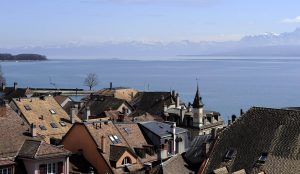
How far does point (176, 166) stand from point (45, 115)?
22265mm

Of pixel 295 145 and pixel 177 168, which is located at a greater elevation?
pixel 295 145

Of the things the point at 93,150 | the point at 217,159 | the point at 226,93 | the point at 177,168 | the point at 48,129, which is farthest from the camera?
the point at 226,93

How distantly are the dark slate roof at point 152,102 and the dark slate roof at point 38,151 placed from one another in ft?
166

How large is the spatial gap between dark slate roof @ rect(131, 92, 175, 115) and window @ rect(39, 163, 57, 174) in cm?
5044

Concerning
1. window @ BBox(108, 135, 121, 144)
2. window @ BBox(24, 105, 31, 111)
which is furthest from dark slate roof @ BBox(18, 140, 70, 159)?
window @ BBox(24, 105, 31, 111)

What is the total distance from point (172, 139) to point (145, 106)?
4121 cm

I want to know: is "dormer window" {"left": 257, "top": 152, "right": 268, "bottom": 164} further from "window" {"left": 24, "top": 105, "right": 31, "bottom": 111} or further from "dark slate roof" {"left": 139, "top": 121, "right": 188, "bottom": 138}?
"window" {"left": 24, "top": 105, "right": 31, "bottom": 111}

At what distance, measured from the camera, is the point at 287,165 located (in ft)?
122

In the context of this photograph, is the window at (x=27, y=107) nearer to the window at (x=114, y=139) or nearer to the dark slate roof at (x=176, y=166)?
the window at (x=114, y=139)

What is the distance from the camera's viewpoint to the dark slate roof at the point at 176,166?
4238 centimetres

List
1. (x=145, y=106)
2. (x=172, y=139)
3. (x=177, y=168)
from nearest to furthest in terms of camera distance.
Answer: (x=177, y=168), (x=172, y=139), (x=145, y=106)

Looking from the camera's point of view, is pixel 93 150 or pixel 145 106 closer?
pixel 93 150

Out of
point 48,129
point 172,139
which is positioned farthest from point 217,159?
point 48,129

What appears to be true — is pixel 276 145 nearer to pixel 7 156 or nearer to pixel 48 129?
pixel 7 156
